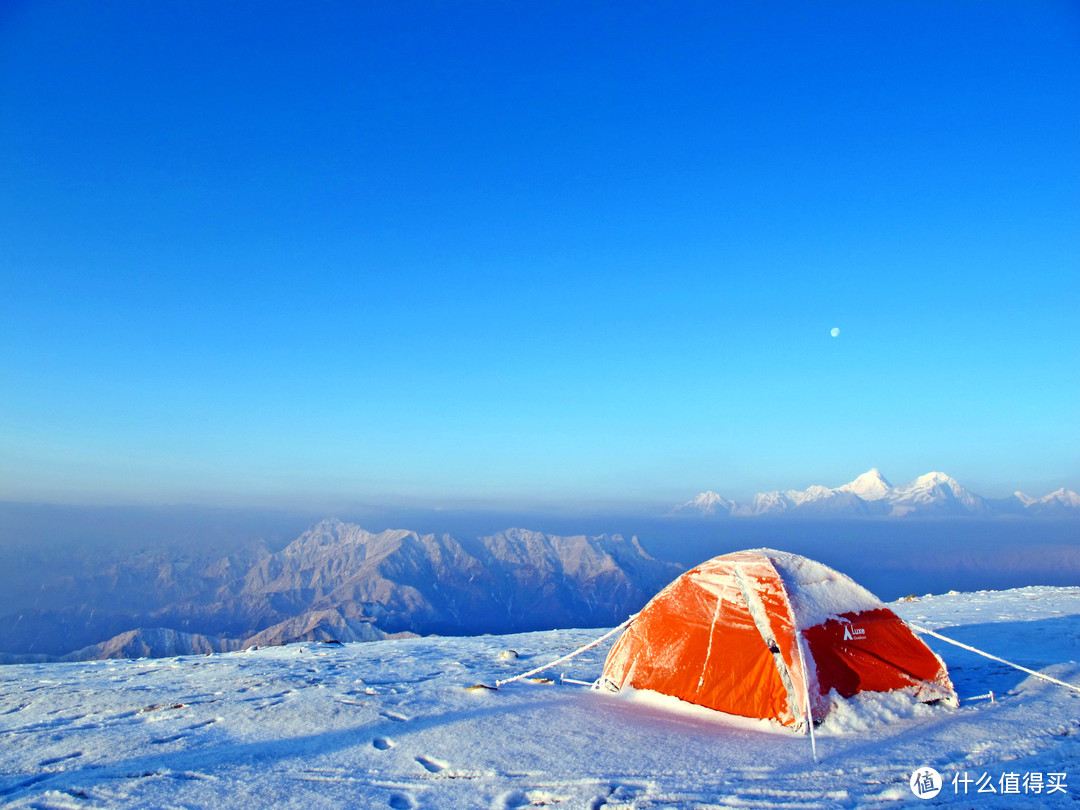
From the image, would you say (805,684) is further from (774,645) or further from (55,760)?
(55,760)

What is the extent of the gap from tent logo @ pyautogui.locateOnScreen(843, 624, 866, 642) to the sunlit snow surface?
100 cm

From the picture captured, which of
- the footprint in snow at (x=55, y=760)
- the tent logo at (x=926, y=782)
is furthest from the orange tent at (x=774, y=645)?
the footprint in snow at (x=55, y=760)

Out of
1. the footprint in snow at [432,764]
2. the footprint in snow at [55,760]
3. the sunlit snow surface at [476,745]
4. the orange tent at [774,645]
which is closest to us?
the sunlit snow surface at [476,745]

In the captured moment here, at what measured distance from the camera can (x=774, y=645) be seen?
832 cm

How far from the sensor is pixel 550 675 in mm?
11273

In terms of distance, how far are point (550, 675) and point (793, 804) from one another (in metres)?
6.46

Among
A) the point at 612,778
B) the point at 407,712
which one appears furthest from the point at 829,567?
the point at 407,712

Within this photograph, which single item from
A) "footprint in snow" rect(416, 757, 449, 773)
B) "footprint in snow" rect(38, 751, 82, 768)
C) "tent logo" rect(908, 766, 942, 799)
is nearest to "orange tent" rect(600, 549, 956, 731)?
"tent logo" rect(908, 766, 942, 799)

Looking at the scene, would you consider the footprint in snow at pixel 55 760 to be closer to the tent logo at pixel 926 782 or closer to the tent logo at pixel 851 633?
the tent logo at pixel 926 782

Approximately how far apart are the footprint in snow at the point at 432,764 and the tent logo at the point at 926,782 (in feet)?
17.4

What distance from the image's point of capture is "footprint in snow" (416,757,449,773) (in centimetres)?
634

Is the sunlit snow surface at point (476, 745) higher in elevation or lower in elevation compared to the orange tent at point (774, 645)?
lower

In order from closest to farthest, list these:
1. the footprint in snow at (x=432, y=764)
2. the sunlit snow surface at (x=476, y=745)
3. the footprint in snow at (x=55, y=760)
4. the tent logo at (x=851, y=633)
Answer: the sunlit snow surface at (x=476, y=745) → the footprint in snow at (x=432, y=764) → the footprint in snow at (x=55, y=760) → the tent logo at (x=851, y=633)

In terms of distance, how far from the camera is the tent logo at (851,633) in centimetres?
873
